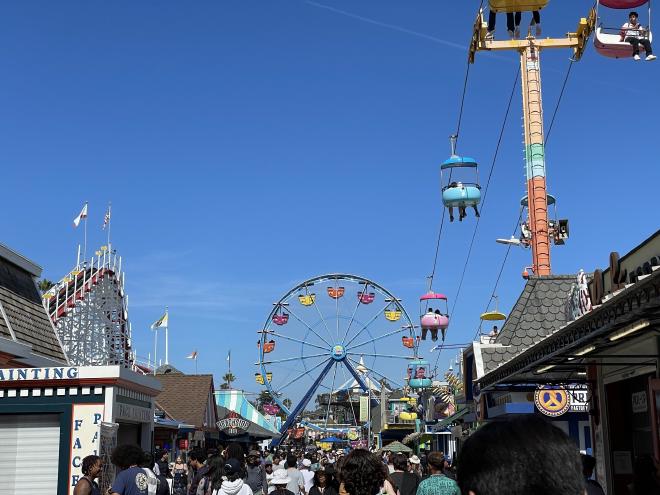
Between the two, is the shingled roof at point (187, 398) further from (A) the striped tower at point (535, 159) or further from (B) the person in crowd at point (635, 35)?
(B) the person in crowd at point (635, 35)

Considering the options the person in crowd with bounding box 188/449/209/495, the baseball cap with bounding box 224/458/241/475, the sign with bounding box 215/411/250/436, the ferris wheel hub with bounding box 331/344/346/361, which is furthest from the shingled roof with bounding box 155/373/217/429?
the baseball cap with bounding box 224/458/241/475

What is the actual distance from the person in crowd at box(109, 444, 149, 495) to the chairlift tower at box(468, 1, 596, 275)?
46.2 ft

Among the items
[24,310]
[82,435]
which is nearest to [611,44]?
[82,435]

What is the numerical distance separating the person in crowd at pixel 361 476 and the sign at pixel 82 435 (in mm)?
6999

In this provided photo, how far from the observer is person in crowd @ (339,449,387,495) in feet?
19.3

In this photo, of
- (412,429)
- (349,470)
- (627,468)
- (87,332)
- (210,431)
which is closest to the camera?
(349,470)

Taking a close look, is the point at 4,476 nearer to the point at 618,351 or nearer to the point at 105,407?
the point at 105,407

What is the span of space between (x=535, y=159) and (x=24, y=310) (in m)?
12.8

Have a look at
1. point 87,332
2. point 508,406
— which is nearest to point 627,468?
point 508,406

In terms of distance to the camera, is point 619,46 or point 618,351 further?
point 619,46

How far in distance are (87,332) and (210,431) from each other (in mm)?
10793

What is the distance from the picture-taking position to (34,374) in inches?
483

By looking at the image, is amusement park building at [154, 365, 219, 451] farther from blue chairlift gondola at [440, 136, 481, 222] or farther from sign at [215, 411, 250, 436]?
blue chairlift gondola at [440, 136, 481, 222]

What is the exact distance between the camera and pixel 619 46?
44.7 ft
